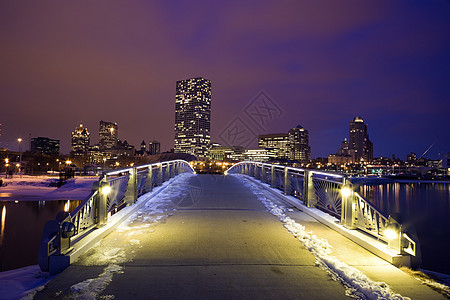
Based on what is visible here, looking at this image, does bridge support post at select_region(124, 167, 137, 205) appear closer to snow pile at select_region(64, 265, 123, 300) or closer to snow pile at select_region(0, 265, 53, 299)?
snow pile at select_region(0, 265, 53, 299)

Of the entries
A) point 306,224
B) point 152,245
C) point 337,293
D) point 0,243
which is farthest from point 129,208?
point 0,243

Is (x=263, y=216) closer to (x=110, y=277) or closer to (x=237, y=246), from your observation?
(x=237, y=246)

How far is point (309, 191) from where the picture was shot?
8016 mm

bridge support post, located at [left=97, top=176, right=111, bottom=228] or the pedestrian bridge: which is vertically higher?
bridge support post, located at [left=97, top=176, right=111, bottom=228]

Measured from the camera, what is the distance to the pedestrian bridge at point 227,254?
3.22 meters

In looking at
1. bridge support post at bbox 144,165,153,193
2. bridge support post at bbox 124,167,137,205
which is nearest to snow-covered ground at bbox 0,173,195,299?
bridge support post at bbox 124,167,137,205

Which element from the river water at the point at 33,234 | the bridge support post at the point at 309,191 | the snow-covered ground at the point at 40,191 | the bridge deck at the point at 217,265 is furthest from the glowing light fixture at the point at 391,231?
the snow-covered ground at the point at 40,191

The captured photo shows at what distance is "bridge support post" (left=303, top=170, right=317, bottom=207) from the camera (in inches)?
312

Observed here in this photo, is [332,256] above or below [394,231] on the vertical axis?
below

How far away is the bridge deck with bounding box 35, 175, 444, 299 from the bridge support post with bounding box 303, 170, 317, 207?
1.61 m

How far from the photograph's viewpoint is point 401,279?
11.7 feet

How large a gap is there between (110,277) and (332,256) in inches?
131

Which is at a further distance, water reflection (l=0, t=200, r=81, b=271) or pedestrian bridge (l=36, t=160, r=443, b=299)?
water reflection (l=0, t=200, r=81, b=271)

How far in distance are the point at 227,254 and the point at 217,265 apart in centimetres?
48
